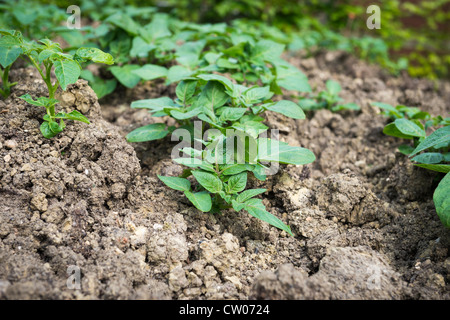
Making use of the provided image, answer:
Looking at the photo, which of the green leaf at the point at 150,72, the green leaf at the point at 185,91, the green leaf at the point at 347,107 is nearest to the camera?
the green leaf at the point at 185,91

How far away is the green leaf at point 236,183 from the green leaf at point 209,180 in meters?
0.04

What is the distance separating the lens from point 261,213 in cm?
165

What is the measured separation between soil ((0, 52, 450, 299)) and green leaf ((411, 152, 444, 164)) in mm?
73

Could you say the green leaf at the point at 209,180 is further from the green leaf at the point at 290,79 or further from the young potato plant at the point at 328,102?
the young potato plant at the point at 328,102

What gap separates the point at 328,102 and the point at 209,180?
4.46 ft

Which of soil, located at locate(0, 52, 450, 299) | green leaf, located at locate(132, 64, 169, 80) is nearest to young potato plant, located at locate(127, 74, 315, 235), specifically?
soil, located at locate(0, 52, 450, 299)

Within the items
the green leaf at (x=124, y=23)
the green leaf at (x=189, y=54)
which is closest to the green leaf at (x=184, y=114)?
the green leaf at (x=189, y=54)

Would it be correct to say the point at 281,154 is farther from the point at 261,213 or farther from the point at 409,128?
the point at 409,128

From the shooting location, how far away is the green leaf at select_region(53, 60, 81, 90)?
1.70 meters

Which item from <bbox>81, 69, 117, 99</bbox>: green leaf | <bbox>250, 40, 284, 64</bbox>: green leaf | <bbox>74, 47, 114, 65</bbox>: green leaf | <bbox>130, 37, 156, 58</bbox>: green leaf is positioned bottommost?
<bbox>81, 69, 117, 99</bbox>: green leaf

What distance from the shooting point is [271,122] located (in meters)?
2.23

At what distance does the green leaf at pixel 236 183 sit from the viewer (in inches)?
68.2

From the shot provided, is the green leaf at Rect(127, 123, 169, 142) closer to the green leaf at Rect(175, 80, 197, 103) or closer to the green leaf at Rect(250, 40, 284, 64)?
the green leaf at Rect(175, 80, 197, 103)
